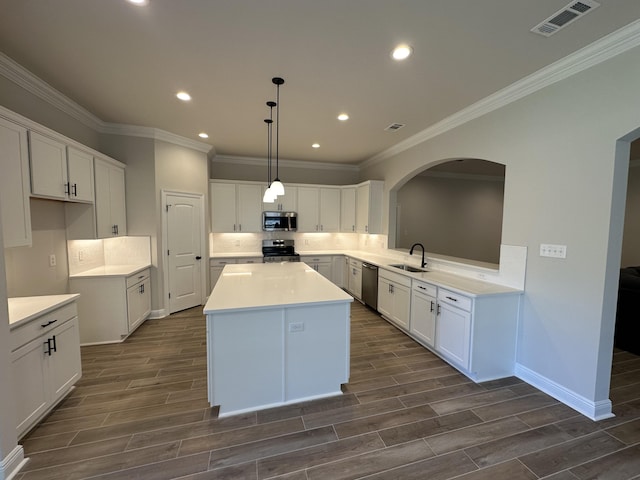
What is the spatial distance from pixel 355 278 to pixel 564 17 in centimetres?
439

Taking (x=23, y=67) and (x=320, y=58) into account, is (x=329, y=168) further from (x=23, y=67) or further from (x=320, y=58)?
(x=23, y=67)

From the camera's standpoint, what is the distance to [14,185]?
2.16m

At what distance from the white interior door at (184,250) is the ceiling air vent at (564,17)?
4.72 meters

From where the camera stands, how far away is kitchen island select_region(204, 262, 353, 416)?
2.18m

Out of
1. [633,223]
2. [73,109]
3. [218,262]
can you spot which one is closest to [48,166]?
[73,109]

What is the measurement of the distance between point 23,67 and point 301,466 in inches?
159

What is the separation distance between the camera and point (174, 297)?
452 centimetres

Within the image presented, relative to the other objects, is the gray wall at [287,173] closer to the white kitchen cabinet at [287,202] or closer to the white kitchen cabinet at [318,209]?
the white kitchen cabinet at [287,202]

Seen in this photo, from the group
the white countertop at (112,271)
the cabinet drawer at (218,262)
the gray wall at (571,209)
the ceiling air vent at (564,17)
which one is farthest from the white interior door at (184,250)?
the ceiling air vent at (564,17)

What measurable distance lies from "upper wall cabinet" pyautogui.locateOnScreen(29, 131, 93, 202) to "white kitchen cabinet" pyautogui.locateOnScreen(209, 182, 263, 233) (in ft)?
7.31

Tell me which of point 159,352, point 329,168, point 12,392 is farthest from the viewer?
point 329,168

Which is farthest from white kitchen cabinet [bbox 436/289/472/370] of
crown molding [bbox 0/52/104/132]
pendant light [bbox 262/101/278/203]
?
crown molding [bbox 0/52/104/132]

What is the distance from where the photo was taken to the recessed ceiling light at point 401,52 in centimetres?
216

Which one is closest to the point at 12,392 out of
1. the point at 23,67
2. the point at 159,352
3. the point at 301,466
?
the point at 159,352
